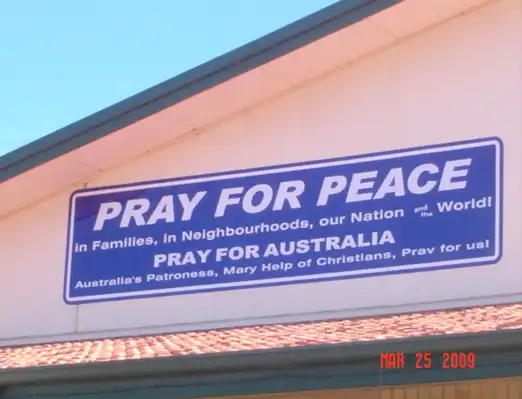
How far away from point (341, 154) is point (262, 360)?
8.27 ft

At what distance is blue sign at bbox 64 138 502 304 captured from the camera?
8797 millimetres

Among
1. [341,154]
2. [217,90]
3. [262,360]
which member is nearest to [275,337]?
[262,360]

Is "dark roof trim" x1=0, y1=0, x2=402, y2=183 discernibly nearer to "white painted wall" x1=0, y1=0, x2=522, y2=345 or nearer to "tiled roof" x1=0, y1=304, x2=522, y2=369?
"white painted wall" x1=0, y1=0, x2=522, y2=345

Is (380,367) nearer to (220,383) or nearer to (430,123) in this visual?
(220,383)

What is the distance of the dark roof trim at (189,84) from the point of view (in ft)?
29.8

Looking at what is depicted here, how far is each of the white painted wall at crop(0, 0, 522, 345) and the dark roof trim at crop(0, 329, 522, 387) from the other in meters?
1.63

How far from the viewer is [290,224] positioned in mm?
9305

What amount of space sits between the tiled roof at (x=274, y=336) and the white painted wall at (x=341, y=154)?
26 cm

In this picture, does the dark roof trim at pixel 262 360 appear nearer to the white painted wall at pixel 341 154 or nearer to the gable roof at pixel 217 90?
the white painted wall at pixel 341 154

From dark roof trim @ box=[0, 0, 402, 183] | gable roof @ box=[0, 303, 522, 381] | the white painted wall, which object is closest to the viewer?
gable roof @ box=[0, 303, 522, 381]
